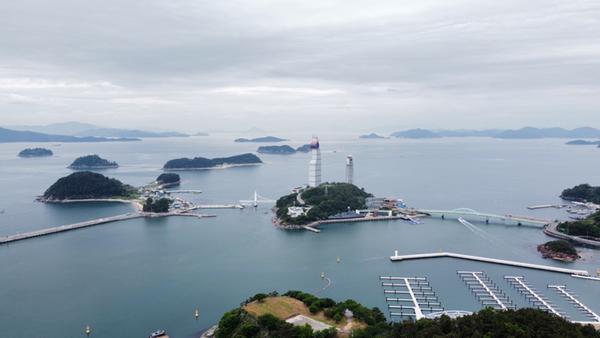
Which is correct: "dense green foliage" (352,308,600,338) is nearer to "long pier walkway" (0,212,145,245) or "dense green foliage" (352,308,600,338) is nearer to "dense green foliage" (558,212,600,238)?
"dense green foliage" (558,212,600,238)

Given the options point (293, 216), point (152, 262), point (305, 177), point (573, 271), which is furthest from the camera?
point (305, 177)

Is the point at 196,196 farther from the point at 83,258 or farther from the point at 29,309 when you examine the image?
the point at 29,309

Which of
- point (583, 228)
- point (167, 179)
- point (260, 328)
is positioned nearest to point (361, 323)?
point (260, 328)

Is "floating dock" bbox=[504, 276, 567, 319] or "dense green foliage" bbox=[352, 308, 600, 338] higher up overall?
"dense green foliage" bbox=[352, 308, 600, 338]

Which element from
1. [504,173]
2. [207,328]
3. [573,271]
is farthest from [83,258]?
[504,173]

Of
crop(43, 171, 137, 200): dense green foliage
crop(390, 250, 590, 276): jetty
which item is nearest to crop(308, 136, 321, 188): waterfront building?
crop(43, 171, 137, 200): dense green foliage

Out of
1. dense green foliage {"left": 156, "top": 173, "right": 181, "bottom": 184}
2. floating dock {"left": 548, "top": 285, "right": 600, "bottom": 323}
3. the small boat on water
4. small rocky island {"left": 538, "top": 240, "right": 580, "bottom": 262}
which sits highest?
dense green foliage {"left": 156, "top": 173, "right": 181, "bottom": 184}

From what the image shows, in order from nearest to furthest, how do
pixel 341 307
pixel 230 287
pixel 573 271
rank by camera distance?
pixel 341 307 < pixel 230 287 < pixel 573 271
